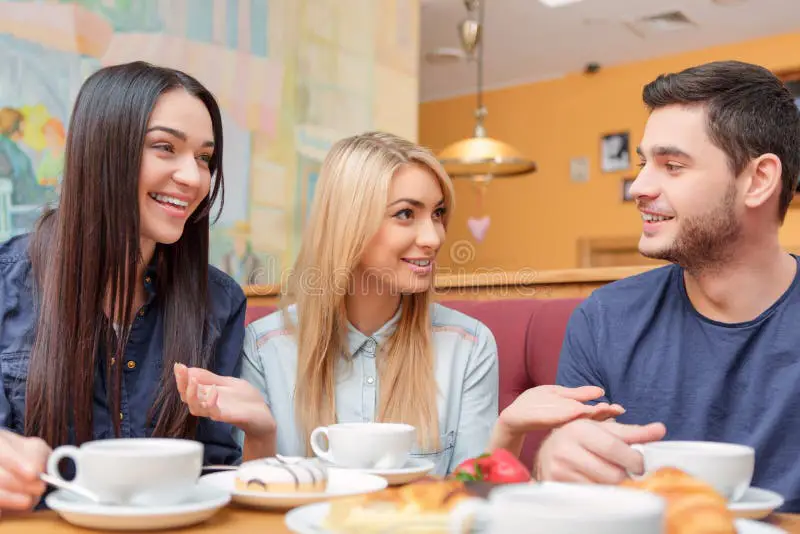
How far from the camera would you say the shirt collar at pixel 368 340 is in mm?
1761

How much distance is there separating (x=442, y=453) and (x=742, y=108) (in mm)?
914

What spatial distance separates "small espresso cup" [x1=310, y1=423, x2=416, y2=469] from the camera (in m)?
0.96

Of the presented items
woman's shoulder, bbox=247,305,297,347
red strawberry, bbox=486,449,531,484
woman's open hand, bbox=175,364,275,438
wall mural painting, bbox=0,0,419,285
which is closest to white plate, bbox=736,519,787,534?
red strawberry, bbox=486,449,531,484

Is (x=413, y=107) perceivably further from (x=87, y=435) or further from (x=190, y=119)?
(x=87, y=435)

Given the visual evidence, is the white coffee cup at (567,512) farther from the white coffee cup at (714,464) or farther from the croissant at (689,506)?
the white coffee cup at (714,464)

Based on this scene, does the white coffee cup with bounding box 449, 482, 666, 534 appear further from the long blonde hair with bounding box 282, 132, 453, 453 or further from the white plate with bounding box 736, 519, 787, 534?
the long blonde hair with bounding box 282, 132, 453, 453

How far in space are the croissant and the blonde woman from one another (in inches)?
38.3

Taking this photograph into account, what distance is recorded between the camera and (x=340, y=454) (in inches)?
38.5

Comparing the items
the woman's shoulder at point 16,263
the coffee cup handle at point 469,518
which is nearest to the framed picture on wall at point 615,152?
the woman's shoulder at point 16,263

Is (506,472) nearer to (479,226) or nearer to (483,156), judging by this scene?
(483,156)

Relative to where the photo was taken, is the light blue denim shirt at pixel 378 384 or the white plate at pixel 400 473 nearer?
the white plate at pixel 400 473

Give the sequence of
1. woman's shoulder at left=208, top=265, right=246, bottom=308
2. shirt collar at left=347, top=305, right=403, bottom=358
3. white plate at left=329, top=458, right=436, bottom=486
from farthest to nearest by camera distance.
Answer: shirt collar at left=347, top=305, right=403, bottom=358 < woman's shoulder at left=208, top=265, right=246, bottom=308 < white plate at left=329, top=458, right=436, bottom=486

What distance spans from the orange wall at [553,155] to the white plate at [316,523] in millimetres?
6431

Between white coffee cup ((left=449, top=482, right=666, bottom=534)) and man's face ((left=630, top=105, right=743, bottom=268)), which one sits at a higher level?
man's face ((left=630, top=105, right=743, bottom=268))
